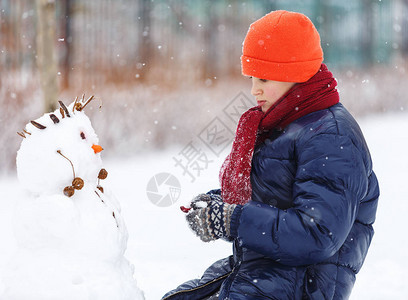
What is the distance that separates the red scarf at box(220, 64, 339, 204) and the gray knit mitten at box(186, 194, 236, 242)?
15 cm

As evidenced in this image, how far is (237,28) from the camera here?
10078mm

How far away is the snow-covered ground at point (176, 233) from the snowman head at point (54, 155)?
144 millimetres

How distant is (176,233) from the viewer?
5.17 meters

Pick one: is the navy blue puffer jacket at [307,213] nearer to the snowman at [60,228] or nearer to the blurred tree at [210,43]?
the snowman at [60,228]

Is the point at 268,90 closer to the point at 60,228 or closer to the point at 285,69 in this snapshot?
the point at 285,69

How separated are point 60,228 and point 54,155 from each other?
0.31 m

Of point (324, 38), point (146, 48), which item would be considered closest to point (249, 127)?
point (146, 48)

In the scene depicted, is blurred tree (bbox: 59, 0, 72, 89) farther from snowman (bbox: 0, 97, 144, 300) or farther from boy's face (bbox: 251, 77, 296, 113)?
boy's face (bbox: 251, 77, 296, 113)

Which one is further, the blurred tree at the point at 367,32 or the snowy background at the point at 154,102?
the blurred tree at the point at 367,32

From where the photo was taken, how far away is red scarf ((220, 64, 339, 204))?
6.85 ft

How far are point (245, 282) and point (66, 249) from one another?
76cm

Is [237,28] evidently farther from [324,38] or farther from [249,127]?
[249,127]
